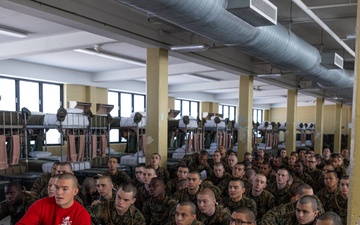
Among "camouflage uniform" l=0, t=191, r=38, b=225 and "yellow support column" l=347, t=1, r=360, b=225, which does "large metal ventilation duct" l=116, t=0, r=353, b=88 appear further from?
"camouflage uniform" l=0, t=191, r=38, b=225

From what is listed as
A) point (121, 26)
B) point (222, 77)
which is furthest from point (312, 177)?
point (222, 77)

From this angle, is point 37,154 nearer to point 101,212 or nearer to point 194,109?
point 101,212

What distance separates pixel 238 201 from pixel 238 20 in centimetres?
251

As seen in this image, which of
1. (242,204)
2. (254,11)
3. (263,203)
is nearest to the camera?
(254,11)

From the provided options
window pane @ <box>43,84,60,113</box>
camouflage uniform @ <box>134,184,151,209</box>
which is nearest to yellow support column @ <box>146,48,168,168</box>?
camouflage uniform @ <box>134,184,151,209</box>

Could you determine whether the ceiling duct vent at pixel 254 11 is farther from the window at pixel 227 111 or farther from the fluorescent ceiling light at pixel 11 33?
the window at pixel 227 111

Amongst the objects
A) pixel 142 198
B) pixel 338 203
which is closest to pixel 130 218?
pixel 142 198

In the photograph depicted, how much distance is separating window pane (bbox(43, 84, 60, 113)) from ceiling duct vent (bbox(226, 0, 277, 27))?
9522mm

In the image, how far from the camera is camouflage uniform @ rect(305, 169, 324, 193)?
281 inches

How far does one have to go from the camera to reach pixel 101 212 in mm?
4430

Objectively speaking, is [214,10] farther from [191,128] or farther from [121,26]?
[191,128]

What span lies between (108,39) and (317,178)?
5293 mm

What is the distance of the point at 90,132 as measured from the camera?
7859 mm

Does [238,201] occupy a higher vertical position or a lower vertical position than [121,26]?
lower
